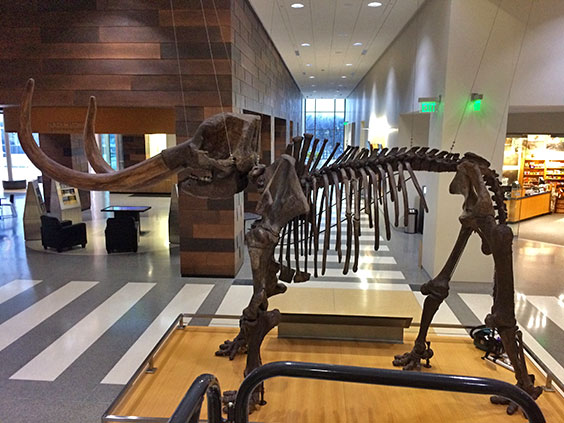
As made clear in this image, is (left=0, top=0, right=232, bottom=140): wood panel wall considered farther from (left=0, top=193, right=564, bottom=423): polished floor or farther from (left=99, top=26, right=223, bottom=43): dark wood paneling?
(left=0, top=193, right=564, bottom=423): polished floor

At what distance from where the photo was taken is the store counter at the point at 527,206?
1125cm

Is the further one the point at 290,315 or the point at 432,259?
the point at 432,259

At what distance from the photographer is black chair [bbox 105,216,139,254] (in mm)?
8219

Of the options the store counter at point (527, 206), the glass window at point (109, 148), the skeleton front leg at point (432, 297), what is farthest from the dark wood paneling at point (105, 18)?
the glass window at point (109, 148)

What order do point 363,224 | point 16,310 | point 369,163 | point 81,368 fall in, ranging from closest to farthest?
1. point 369,163
2. point 81,368
3. point 16,310
4. point 363,224

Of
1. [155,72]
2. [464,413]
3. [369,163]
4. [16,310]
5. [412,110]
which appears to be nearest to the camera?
[464,413]

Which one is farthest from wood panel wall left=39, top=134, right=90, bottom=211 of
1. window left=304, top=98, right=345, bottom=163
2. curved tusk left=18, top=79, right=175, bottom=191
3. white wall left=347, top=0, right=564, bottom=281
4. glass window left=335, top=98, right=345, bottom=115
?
glass window left=335, top=98, right=345, bottom=115

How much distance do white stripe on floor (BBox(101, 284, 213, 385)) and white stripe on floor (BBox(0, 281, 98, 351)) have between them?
135cm

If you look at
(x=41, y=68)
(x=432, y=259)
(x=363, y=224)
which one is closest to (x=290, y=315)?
(x=432, y=259)

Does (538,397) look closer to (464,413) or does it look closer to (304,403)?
(464,413)

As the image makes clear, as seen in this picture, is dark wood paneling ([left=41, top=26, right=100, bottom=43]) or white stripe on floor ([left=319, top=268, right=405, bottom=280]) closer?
dark wood paneling ([left=41, top=26, right=100, bottom=43])

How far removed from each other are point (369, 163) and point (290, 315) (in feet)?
5.02

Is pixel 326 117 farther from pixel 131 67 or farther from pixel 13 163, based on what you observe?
pixel 131 67

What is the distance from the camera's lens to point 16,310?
5520mm
